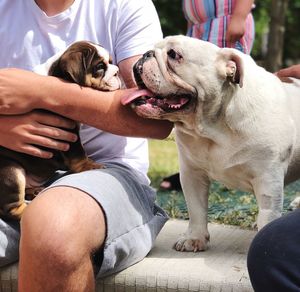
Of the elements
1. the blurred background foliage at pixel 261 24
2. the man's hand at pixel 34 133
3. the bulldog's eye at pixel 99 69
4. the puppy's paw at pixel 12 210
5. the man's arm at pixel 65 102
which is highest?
the bulldog's eye at pixel 99 69

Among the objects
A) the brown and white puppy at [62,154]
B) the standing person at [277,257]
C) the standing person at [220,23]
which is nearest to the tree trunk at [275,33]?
the standing person at [220,23]

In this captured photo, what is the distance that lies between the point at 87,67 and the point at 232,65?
0.56 metres

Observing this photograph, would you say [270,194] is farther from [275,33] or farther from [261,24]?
[261,24]

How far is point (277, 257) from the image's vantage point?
6.27ft

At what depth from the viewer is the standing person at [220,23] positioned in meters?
4.43

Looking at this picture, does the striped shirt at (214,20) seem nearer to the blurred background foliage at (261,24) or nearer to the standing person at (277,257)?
the standing person at (277,257)

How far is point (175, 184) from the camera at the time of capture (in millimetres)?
4508

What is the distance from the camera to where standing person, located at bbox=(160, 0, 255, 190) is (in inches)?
174

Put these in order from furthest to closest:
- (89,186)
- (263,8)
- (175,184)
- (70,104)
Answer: (263,8), (175,184), (70,104), (89,186)

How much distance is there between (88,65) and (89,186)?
520 mm

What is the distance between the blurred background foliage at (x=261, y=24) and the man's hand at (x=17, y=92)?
28.7 feet

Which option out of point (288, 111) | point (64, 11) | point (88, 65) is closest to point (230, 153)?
point (288, 111)

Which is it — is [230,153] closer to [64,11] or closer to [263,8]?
[64,11]

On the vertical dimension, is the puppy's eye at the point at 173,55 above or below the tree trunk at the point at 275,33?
above
